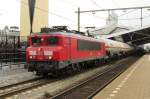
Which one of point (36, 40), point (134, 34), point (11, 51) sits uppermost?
point (134, 34)

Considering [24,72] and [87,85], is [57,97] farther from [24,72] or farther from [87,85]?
[24,72]

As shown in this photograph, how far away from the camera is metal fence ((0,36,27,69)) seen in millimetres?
27797

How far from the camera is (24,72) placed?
86.5 ft

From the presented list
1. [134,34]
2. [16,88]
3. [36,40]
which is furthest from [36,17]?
[134,34]

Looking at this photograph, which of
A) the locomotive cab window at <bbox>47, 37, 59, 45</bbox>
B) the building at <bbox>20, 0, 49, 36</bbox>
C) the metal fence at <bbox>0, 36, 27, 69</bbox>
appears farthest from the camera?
the building at <bbox>20, 0, 49, 36</bbox>

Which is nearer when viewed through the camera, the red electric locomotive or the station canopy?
the red electric locomotive

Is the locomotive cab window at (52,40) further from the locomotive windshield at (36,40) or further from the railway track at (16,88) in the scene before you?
the railway track at (16,88)

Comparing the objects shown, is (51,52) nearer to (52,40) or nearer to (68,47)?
(52,40)

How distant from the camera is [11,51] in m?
29.1

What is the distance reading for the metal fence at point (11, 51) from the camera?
1094 inches

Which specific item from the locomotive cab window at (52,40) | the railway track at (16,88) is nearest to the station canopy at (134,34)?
the locomotive cab window at (52,40)

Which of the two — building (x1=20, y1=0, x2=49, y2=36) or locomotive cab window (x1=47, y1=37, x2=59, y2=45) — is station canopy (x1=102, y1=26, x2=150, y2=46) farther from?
locomotive cab window (x1=47, y1=37, x2=59, y2=45)

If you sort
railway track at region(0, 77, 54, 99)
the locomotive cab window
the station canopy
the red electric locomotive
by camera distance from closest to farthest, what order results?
railway track at region(0, 77, 54, 99) < the red electric locomotive < the locomotive cab window < the station canopy

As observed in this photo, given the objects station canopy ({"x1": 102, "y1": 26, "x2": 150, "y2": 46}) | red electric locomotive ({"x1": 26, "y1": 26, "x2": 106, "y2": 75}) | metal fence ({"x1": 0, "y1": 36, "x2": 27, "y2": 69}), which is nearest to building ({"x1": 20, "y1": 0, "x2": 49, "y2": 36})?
metal fence ({"x1": 0, "y1": 36, "x2": 27, "y2": 69})
